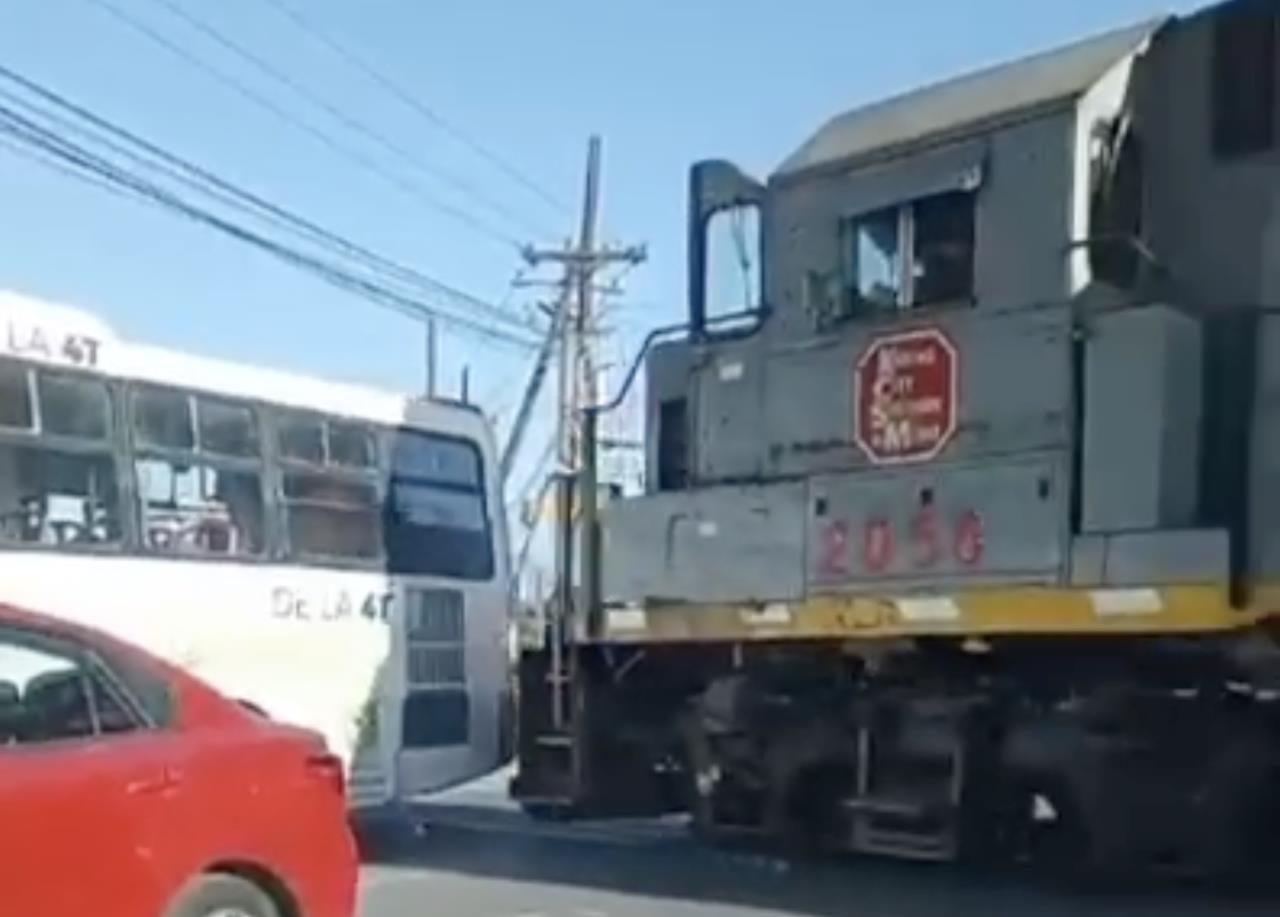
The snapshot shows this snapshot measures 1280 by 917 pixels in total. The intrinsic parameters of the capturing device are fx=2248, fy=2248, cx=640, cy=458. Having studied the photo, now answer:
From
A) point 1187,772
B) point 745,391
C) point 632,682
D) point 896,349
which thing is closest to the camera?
point 1187,772

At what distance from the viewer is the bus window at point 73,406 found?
12133mm

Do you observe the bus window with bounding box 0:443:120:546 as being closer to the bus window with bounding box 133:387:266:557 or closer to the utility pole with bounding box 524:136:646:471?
the bus window with bounding box 133:387:266:557

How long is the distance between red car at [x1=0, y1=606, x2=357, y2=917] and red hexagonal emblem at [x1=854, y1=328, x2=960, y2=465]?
5147mm

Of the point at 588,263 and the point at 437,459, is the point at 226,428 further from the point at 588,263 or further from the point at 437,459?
the point at 588,263

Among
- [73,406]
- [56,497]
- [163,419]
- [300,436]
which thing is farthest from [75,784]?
[300,436]

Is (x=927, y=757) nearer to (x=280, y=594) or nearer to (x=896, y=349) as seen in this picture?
(x=896, y=349)

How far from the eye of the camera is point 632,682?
14.6 meters

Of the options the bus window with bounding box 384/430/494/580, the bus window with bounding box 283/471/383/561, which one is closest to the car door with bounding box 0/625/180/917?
the bus window with bounding box 283/471/383/561

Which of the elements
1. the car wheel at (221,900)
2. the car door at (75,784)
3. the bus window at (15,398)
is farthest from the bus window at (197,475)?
the car door at (75,784)

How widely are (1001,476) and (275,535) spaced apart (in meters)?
4.50

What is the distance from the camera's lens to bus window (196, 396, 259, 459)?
1325cm

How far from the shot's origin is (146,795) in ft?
23.1

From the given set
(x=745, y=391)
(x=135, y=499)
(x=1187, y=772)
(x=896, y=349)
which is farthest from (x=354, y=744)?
(x=1187, y=772)

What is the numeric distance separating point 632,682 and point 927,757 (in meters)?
2.62
